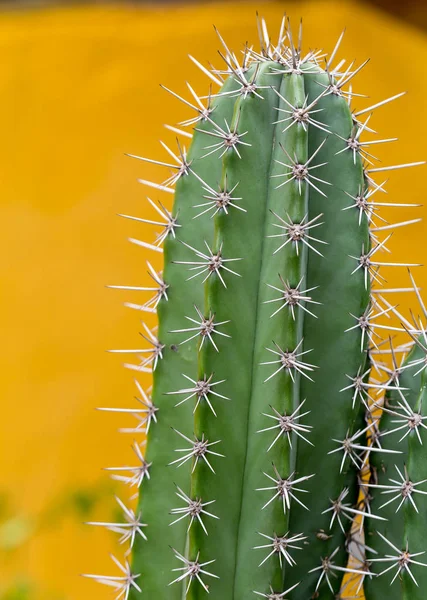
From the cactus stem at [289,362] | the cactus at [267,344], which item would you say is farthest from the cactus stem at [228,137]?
the cactus stem at [289,362]

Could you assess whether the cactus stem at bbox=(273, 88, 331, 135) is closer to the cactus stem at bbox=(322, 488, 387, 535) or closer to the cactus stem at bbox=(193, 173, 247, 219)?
the cactus stem at bbox=(193, 173, 247, 219)

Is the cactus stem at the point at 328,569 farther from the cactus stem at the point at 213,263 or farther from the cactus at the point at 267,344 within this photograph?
the cactus stem at the point at 213,263

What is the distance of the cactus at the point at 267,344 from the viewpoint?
939mm

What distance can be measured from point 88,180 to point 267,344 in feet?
8.04

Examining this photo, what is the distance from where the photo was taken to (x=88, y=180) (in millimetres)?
3260

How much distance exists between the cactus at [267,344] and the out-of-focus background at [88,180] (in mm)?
1873

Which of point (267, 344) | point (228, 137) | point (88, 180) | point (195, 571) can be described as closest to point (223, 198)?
point (228, 137)

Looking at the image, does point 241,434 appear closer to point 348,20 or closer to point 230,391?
point 230,391

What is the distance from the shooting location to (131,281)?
3094mm

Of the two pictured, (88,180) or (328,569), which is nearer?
(328,569)

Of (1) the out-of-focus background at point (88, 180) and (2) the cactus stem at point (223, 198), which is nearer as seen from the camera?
(2) the cactus stem at point (223, 198)

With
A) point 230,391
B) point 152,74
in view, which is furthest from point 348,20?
point 230,391

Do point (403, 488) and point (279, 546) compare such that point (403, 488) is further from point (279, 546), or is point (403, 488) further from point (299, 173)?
point (299, 173)

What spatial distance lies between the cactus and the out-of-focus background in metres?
1.87
